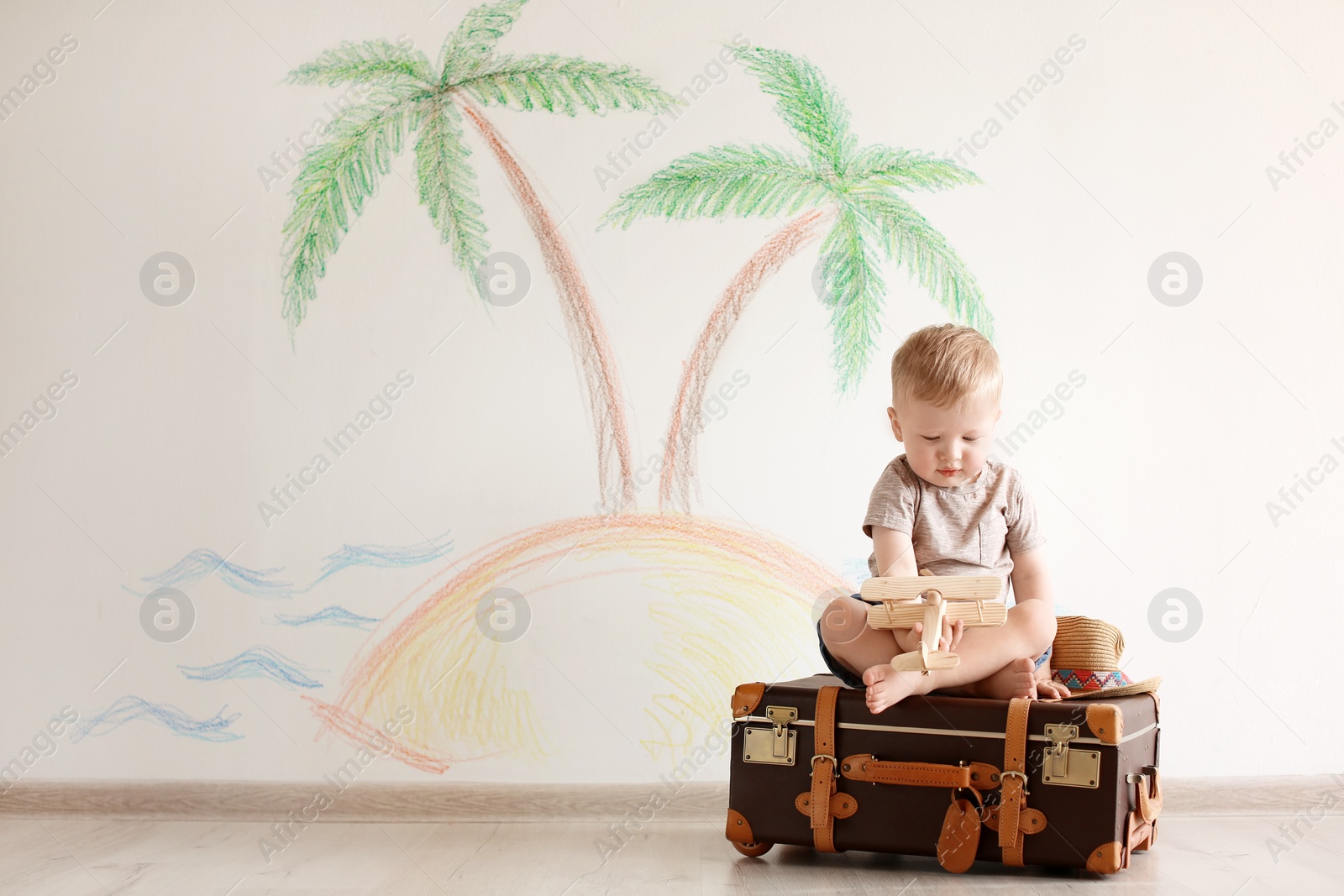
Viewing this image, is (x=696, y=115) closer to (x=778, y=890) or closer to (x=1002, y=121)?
(x=1002, y=121)

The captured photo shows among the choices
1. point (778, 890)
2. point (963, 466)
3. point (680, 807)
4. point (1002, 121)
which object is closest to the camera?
point (778, 890)

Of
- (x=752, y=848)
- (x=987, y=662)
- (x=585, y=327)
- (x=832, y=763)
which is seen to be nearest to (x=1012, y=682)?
(x=987, y=662)

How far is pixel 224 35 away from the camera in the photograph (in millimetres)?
2021

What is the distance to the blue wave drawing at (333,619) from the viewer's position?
1.94 meters

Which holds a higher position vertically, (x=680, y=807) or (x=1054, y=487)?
(x=1054, y=487)

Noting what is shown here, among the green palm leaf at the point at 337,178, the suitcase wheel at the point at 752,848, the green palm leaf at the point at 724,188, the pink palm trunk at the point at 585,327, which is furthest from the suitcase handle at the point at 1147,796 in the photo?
the green palm leaf at the point at 337,178

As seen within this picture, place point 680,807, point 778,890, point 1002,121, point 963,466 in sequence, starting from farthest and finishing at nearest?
point 1002,121
point 680,807
point 963,466
point 778,890

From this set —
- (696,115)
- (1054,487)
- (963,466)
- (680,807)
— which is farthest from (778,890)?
(696,115)

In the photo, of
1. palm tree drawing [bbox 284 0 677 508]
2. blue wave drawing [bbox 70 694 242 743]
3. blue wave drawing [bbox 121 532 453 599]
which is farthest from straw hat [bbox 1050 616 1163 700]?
A: blue wave drawing [bbox 70 694 242 743]

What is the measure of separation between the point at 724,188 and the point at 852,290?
1.03ft

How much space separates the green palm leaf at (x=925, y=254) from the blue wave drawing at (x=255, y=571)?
110 centimetres

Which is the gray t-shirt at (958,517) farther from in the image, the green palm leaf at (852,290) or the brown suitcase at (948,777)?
the green palm leaf at (852,290)

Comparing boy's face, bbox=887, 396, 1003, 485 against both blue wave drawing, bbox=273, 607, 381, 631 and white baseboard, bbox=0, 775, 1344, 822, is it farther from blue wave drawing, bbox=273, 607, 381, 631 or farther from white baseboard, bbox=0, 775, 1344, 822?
blue wave drawing, bbox=273, 607, 381, 631

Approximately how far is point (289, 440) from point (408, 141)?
61 centimetres
